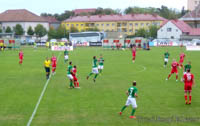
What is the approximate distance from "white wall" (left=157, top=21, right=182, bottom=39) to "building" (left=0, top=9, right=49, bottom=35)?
5371cm

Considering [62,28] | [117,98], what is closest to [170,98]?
[117,98]

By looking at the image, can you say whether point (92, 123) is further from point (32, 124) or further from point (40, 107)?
point (40, 107)

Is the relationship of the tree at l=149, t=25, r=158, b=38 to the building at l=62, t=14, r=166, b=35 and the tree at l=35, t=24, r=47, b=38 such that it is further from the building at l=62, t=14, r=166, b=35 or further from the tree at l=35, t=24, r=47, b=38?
the tree at l=35, t=24, r=47, b=38

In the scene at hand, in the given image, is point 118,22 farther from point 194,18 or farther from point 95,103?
point 95,103

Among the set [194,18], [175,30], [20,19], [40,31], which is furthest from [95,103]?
[20,19]

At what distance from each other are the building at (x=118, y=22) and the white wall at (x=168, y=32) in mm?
14361

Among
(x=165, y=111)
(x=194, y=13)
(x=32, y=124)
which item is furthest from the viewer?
(x=194, y=13)

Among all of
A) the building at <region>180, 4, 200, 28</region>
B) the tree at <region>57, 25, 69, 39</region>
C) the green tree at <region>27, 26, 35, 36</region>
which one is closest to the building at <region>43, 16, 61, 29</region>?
the green tree at <region>27, 26, 35, 36</region>

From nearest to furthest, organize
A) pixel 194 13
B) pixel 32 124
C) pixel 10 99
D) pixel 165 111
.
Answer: pixel 32 124 < pixel 165 111 < pixel 10 99 < pixel 194 13

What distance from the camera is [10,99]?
1983cm

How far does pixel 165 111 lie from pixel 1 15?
451ft

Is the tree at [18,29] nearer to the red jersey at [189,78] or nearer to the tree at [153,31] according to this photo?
the tree at [153,31]

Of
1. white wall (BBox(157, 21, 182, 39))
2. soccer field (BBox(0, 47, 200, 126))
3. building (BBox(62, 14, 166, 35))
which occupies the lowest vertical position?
soccer field (BBox(0, 47, 200, 126))

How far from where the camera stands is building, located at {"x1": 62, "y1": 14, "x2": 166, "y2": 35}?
132750 millimetres
